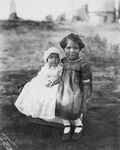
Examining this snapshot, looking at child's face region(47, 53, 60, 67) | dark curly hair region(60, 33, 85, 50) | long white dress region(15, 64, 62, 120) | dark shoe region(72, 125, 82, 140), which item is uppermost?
dark curly hair region(60, 33, 85, 50)

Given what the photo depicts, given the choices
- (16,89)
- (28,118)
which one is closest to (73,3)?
(16,89)

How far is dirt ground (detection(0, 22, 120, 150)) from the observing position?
1747 mm

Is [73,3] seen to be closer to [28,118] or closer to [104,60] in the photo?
[104,60]

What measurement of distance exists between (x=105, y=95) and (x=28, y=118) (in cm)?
52

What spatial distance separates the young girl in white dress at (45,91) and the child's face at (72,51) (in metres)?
0.06

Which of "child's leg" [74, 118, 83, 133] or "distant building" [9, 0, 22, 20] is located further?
"distant building" [9, 0, 22, 20]

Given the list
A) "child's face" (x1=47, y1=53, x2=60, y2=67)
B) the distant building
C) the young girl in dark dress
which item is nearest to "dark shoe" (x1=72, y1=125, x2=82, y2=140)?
the young girl in dark dress

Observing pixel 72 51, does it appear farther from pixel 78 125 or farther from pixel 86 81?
pixel 78 125

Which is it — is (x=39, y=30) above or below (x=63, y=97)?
above

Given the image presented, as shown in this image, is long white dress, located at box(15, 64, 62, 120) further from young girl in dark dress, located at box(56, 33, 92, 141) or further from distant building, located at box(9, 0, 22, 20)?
distant building, located at box(9, 0, 22, 20)

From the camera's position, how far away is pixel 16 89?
1.83 meters

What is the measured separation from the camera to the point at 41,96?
174 cm

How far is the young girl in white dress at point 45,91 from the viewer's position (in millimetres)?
1737

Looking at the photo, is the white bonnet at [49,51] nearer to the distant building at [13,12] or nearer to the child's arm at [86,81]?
the child's arm at [86,81]
